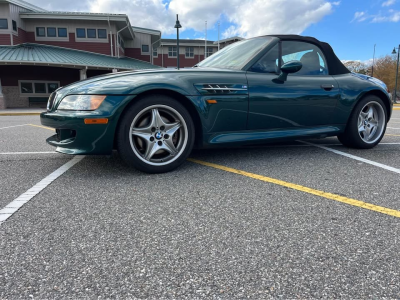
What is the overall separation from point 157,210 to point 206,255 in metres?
0.66

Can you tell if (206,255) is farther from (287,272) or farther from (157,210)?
(157,210)

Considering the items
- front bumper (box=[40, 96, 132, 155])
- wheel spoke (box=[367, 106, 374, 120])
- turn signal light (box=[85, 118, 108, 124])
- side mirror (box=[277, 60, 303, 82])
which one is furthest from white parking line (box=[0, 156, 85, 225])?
wheel spoke (box=[367, 106, 374, 120])

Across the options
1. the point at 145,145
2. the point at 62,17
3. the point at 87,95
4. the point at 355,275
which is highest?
the point at 62,17

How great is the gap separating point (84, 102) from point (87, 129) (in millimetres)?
245

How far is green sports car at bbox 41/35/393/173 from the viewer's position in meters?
2.74

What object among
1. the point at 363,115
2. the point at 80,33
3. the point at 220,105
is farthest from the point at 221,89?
the point at 80,33

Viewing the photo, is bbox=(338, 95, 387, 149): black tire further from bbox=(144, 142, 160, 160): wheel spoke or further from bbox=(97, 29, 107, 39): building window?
bbox=(97, 29, 107, 39): building window

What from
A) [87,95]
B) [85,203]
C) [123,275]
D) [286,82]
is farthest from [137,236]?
[286,82]

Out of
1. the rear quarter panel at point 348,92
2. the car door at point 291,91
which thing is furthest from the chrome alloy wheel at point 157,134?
the rear quarter panel at point 348,92

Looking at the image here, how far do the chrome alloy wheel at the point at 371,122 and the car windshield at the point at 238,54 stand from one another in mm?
1714

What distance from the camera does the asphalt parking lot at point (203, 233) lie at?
4.31ft

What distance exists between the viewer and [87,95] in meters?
2.72

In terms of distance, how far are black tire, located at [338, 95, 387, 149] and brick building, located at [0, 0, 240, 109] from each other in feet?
57.7

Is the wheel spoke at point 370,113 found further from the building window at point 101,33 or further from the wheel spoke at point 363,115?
the building window at point 101,33
